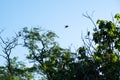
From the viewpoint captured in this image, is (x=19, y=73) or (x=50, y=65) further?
(x=19, y=73)

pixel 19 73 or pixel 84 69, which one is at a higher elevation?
pixel 19 73

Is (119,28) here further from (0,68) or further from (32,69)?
(0,68)

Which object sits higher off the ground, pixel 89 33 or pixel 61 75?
pixel 89 33

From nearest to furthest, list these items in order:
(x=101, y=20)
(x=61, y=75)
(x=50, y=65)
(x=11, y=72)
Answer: (x=101, y=20)
(x=61, y=75)
(x=50, y=65)
(x=11, y=72)

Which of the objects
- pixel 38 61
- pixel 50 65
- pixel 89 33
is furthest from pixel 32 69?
pixel 89 33

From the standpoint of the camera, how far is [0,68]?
170ft

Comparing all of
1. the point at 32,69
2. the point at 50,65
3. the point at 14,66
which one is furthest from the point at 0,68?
the point at 50,65

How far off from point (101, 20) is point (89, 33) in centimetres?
201

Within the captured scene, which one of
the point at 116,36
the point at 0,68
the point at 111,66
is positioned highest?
the point at 0,68

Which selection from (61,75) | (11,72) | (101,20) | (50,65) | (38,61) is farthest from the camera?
(11,72)

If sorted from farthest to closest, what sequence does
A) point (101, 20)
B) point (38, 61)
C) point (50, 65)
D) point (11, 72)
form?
point (11, 72) → point (38, 61) → point (50, 65) → point (101, 20)

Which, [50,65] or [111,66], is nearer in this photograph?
[111,66]

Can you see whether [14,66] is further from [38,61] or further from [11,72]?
[38,61]

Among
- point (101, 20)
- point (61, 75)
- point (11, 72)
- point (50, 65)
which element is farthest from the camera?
point (11, 72)
